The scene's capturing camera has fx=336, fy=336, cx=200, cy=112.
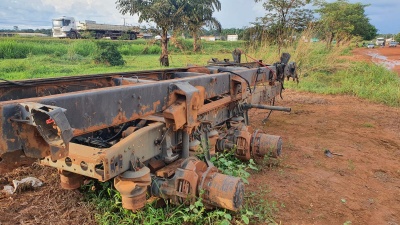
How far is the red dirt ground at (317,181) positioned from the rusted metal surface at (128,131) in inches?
13.6

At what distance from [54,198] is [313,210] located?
2.36 metres

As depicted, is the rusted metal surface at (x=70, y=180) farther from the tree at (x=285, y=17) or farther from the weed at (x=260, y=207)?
the tree at (x=285, y=17)

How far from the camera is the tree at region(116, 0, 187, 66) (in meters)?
17.5

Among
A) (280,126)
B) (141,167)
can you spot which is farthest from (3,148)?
(280,126)

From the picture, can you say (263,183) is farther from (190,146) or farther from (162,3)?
(162,3)

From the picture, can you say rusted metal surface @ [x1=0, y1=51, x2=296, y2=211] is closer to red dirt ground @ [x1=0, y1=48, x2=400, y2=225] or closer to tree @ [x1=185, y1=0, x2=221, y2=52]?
red dirt ground @ [x1=0, y1=48, x2=400, y2=225]

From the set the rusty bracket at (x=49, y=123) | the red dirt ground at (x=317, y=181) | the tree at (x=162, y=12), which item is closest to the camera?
the rusty bracket at (x=49, y=123)

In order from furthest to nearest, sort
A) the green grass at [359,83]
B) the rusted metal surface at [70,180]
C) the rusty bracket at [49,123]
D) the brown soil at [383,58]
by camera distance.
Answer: the brown soil at [383,58] → the green grass at [359,83] → the rusted metal surface at [70,180] → the rusty bracket at [49,123]

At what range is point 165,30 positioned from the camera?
59.1ft

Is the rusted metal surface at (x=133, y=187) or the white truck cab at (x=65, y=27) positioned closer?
the rusted metal surface at (x=133, y=187)

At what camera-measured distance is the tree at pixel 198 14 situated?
1892 cm

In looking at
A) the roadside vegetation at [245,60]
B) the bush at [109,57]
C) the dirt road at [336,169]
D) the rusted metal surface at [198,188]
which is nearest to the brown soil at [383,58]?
the roadside vegetation at [245,60]

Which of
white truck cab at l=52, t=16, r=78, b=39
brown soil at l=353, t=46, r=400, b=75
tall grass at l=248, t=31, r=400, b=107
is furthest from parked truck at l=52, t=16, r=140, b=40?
Result: tall grass at l=248, t=31, r=400, b=107

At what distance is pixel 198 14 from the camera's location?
19297mm
